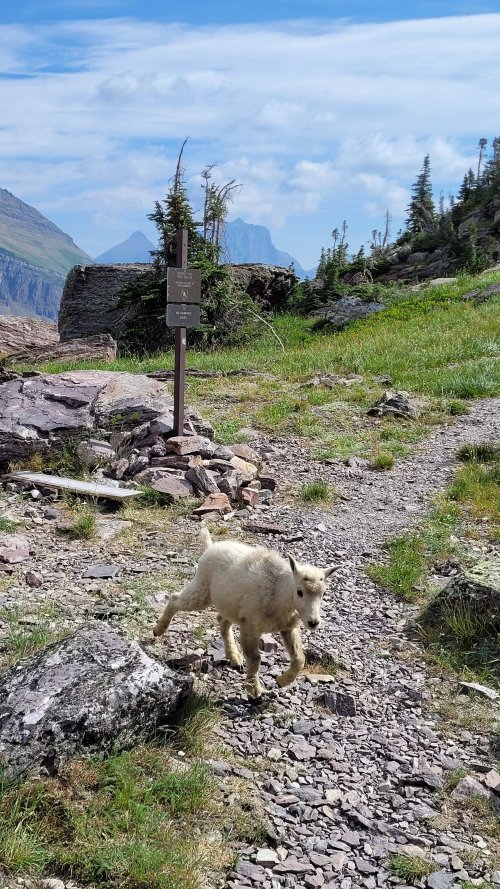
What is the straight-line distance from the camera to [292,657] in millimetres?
5871

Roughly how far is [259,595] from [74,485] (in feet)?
19.2

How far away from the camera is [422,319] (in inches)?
1009

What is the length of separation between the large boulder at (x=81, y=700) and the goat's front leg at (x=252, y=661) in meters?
0.64

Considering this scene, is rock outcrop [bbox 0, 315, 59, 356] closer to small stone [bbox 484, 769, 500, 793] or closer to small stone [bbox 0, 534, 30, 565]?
small stone [bbox 0, 534, 30, 565]

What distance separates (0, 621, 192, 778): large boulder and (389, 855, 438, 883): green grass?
1818mm

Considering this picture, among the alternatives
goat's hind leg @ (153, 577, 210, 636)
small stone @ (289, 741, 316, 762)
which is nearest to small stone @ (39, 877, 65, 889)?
small stone @ (289, 741, 316, 762)

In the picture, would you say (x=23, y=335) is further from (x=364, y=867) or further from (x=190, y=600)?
(x=364, y=867)

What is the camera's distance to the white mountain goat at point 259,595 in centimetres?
548

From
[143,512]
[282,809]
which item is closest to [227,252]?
[143,512]

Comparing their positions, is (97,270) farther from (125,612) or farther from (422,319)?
(125,612)

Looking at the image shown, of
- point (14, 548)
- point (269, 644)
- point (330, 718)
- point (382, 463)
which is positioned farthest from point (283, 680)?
point (382, 463)

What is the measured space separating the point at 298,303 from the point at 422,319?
31.4 feet

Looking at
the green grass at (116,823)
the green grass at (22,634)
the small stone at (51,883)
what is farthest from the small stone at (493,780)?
the green grass at (22,634)

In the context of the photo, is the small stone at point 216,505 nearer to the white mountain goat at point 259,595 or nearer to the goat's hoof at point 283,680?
the white mountain goat at point 259,595
